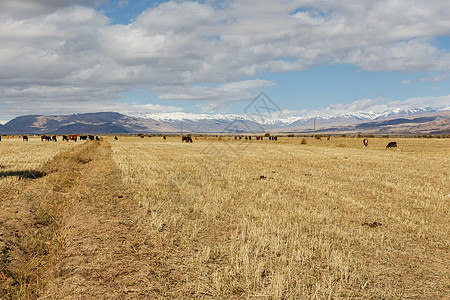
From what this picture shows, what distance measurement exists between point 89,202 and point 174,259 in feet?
21.1

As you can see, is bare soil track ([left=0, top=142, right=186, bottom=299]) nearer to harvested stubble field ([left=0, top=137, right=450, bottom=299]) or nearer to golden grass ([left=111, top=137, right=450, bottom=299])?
harvested stubble field ([left=0, top=137, right=450, bottom=299])

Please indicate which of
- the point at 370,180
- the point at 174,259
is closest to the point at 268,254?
the point at 174,259

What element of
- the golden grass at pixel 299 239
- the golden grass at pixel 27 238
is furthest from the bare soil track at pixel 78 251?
the golden grass at pixel 299 239

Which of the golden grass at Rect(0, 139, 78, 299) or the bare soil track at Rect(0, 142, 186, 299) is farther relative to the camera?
the golden grass at Rect(0, 139, 78, 299)

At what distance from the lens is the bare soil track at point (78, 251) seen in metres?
5.25

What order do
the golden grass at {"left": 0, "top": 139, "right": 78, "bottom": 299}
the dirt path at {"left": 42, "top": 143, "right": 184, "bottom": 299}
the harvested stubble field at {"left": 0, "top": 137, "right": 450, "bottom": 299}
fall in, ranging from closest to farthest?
the dirt path at {"left": 42, "top": 143, "right": 184, "bottom": 299} < the harvested stubble field at {"left": 0, "top": 137, "right": 450, "bottom": 299} < the golden grass at {"left": 0, "top": 139, "right": 78, "bottom": 299}

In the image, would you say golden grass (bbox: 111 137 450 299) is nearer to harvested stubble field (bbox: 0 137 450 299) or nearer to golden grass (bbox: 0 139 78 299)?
harvested stubble field (bbox: 0 137 450 299)

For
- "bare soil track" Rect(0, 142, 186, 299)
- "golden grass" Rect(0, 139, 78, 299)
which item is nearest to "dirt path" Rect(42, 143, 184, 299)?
"bare soil track" Rect(0, 142, 186, 299)

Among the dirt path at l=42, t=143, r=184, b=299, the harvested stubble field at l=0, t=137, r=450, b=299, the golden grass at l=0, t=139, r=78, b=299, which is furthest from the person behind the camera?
the golden grass at l=0, t=139, r=78, b=299

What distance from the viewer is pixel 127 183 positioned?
15.1m

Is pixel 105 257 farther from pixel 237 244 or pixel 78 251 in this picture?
pixel 237 244

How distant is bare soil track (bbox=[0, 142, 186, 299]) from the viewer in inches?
207

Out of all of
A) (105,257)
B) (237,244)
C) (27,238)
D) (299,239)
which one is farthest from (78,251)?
(299,239)

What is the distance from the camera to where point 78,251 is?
6715 mm
